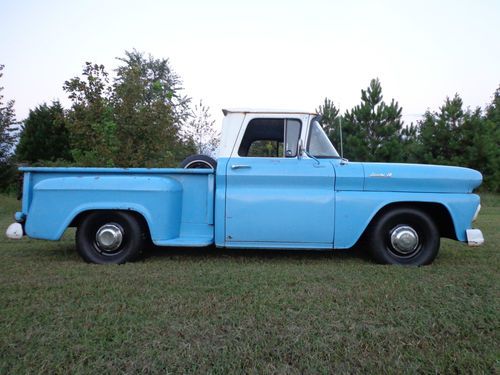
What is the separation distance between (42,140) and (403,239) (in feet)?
63.4

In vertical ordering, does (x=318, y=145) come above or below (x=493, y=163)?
below

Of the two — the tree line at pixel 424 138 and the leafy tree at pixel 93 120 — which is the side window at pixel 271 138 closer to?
the leafy tree at pixel 93 120

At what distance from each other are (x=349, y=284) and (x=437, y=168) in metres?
1.82

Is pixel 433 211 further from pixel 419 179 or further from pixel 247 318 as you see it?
pixel 247 318

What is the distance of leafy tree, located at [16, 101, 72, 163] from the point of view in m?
18.9

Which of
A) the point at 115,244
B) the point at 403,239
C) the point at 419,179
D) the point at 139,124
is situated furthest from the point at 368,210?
the point at 139,124

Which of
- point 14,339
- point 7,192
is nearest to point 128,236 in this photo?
point 14,339

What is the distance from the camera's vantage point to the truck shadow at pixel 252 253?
479 centimetres

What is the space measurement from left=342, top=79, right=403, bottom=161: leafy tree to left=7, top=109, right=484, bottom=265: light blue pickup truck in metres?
14.3

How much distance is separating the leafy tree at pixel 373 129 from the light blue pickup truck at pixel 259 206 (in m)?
14.3

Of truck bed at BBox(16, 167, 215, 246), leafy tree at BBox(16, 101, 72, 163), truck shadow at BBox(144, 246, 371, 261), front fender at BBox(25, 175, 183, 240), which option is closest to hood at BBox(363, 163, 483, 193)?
truck shadow at BBox(144, 246, 371, 261)

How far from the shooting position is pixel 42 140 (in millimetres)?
19109

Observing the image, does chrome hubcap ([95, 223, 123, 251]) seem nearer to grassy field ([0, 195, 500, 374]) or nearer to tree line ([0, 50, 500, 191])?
grassy field ([0, 195, 500, 374])

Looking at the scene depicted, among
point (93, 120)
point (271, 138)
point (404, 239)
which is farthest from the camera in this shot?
point (93, 120)
